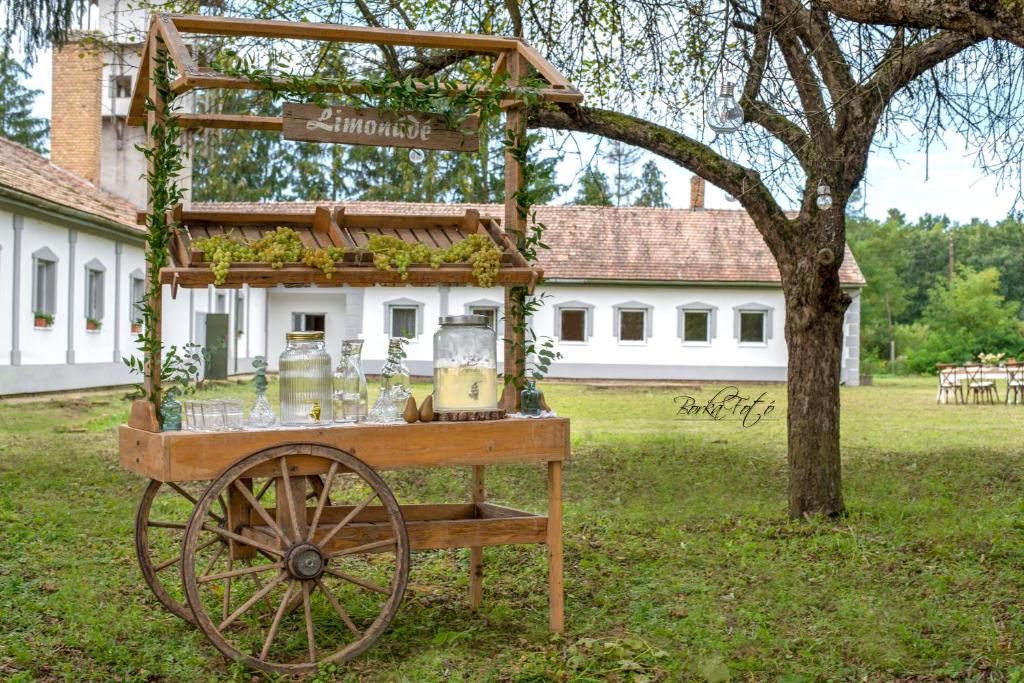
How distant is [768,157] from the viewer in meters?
7.90

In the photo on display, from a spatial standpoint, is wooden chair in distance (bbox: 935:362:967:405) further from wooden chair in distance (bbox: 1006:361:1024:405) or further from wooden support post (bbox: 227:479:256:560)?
wooden support post (bbox: 227:479:256:560)

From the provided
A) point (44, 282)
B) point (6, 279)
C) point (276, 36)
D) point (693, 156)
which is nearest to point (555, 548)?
point (276, 36)

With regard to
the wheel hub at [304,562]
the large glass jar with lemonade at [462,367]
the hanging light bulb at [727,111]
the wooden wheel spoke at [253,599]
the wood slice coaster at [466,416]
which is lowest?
the wooden wheel spoke at [253,599]

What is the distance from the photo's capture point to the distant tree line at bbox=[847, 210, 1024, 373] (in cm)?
3841

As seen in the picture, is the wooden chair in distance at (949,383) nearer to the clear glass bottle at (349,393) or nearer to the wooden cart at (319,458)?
the wooden cart at (319,458)

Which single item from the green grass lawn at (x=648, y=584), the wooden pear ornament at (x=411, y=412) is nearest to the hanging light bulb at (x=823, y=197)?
the green grass lawn at (x=648, y=584)

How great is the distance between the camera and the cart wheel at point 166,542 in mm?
4836

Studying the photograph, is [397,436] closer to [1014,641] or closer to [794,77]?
[1014,641]

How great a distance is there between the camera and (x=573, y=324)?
90.5 ft

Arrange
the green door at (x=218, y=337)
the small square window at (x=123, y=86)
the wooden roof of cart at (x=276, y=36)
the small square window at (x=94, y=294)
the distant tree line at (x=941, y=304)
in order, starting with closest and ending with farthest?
the wooden roof of cart at (x=276, y=36)
the small square window at (x=94, y=294)
the small square window at (x=123, y=86)
the green door at (x=218, y=337)
the distant tree line at (x=941, y=304)

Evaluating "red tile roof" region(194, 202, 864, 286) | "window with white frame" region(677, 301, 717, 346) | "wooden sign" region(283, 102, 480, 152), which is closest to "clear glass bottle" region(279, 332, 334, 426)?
"wooden sign" region(283, 102, 480, 152)

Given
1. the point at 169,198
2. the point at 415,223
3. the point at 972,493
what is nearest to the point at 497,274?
the point at 415,223

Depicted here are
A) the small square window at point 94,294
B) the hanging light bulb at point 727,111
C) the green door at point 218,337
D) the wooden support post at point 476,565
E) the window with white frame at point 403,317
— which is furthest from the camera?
the window with white frame at point 403,317

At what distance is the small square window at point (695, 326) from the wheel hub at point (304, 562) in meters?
23.6
